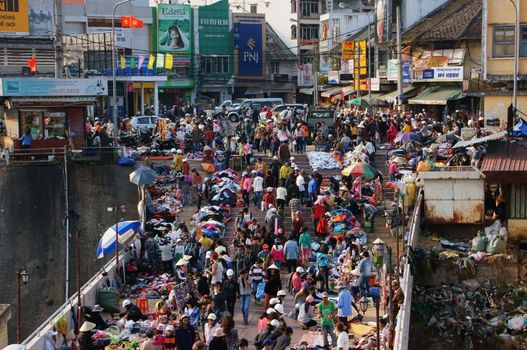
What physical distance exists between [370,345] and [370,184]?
13.3 m

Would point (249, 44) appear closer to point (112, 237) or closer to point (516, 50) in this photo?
point (516, 50)

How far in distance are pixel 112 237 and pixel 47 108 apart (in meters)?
14.7

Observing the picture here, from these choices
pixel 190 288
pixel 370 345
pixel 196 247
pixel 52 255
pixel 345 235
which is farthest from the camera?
pixel 52 255

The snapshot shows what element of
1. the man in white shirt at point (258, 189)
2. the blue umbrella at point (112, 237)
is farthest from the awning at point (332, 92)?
the blue umbrella at point (112, 237)

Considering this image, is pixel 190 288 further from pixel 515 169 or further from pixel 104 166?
pixel 104 166

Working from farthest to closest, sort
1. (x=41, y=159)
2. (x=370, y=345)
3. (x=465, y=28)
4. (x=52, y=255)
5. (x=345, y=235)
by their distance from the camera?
1. (x=465, y=28)
2. (x=41, y=159)
3. (x=52, y=255)
4. (x=345, y=235)
5. (x=370, y=345)

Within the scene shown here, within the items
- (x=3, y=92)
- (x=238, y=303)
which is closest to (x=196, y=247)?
(x=238, y=303)

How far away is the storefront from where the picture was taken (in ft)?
121

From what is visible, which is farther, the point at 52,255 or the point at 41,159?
the point at 41,159

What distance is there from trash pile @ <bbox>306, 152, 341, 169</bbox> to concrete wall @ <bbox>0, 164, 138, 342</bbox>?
6.06m

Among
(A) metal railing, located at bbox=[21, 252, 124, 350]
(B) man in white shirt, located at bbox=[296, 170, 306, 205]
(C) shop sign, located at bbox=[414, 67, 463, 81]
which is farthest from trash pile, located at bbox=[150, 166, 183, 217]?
(C) shop sign, located at bbox=[414, 67, 463, 81]

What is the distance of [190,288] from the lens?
21766mm

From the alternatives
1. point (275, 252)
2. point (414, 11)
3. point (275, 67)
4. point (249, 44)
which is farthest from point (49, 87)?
point (275, 67)

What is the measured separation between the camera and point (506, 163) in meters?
27.8
